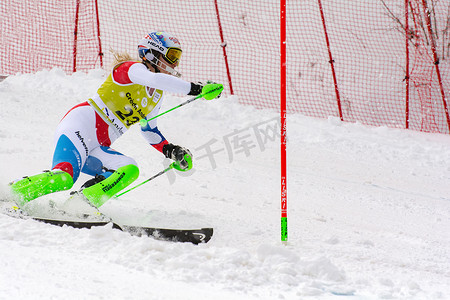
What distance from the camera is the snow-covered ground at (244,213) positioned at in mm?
2926

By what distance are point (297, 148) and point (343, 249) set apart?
3.63 metres

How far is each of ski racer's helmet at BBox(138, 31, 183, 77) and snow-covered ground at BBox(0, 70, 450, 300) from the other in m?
1.27

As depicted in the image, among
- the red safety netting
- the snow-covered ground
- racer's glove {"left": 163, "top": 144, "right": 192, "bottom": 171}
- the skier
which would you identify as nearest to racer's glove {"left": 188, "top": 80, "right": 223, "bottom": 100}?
the skier

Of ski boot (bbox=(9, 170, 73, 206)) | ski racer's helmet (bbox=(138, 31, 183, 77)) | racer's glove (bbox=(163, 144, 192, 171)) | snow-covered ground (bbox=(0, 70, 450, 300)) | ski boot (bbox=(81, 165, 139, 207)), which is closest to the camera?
snow-covered ground (bbox=(0, 70, 450, 300))

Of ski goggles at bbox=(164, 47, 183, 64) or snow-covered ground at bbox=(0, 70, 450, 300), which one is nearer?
snow-covered ground at bbox=(0, 70, 450, 300)

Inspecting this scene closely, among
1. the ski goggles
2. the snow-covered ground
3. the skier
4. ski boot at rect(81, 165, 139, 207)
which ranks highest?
the ski goggles

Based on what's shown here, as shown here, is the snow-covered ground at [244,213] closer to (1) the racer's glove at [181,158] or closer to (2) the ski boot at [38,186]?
(2) the ski boot at [38,186]

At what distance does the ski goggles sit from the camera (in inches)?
A: 164

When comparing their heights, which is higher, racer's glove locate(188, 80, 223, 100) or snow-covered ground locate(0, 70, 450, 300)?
racer's glove locate(188, 80, 223, 100)

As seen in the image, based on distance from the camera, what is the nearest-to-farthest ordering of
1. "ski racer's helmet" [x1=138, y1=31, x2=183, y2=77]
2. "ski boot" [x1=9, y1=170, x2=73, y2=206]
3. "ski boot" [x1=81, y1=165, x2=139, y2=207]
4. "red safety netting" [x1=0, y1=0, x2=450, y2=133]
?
"ski boot" [x1=9, y1=170, x2=73, y2=206]
"ski boot" [x1=81, y1=165, x2=139, y2=207]
"ski racer's helmet" [x1=138, y1=31, x2=183, y2=77]
"red safety netting" [x1=0, y1=0, x2=450, y2=133]

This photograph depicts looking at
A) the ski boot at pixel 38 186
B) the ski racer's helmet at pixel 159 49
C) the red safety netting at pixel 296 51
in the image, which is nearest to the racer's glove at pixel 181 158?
the ski racer's helmet at pixel 159 49

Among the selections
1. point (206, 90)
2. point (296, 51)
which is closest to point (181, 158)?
point (206, 90)

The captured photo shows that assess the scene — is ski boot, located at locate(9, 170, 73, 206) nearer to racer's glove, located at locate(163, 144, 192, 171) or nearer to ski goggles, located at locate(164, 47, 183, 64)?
racer's glove, located at locate(163, 144, 192, 171)

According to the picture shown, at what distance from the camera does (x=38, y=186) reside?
3.75 m
